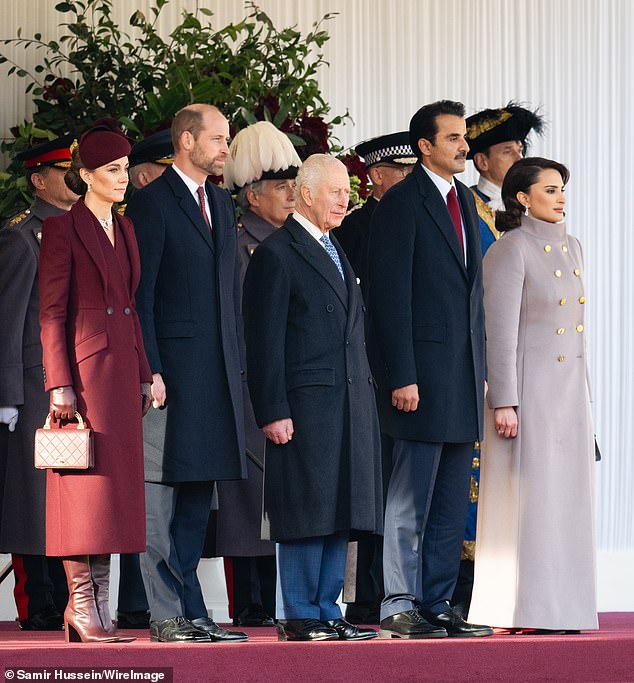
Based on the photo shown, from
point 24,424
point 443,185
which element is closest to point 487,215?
point 443,185

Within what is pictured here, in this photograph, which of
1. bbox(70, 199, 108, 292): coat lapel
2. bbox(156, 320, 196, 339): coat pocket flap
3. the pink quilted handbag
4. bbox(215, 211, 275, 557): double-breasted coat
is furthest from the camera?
bbox(215, 211, 275, 557): double-breasted coat

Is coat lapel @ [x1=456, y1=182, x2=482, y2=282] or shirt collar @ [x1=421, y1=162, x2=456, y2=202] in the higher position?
shirt collar @ [x1=421, y1=162, x2=456, y2=202]

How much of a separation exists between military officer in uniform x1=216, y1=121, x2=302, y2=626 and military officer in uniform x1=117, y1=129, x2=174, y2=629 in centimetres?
25

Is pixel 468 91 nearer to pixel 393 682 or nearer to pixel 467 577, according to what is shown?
pixel 467 577

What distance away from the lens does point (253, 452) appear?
6098mm

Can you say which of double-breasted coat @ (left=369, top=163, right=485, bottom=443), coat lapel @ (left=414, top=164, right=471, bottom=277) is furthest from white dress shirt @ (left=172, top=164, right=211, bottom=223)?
coat lapel @ (left=414, top=164, right=471, bottom=277)

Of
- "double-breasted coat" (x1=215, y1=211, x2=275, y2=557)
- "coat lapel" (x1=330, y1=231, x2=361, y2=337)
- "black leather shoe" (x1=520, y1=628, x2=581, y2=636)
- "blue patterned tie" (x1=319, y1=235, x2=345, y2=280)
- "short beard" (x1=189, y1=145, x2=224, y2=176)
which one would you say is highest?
"short beard" (x1=189, y1=145, x2=224, y2=176)

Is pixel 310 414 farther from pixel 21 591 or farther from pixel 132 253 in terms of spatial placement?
pixel 21 591

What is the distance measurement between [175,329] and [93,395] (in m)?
0.36

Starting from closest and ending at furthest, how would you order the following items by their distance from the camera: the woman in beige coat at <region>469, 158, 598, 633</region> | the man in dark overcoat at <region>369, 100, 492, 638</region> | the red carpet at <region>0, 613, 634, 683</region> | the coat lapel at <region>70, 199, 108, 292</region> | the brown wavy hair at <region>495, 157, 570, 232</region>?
the red carpet at <region>0, 613, 634, 683</region>, the coat lapel at <region>70, 199, 108, 292</region>, the man in dark overcoat at <region>369, 100, 492, 638</region>, the woman in beige coat at <region>469, 158, 598, 633</region>, the brown wavy hair at <region>495, 157, 570, 232</region>

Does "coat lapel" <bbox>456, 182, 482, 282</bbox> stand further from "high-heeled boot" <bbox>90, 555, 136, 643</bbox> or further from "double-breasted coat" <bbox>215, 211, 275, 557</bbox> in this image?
"high-heeled boot" <bbox>90, 555, 136, 643</bbox>

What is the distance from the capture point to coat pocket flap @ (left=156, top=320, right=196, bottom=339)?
16.3ft

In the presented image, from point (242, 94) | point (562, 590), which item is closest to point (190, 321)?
point (562, 590)

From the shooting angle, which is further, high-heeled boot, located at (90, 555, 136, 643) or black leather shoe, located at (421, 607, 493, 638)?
black leather shoe, located at (421, 607, 493, 638)
